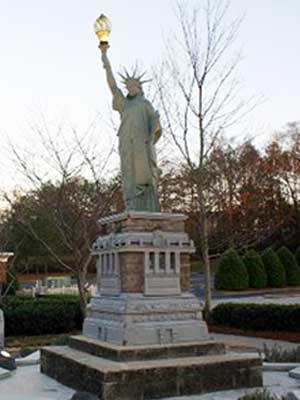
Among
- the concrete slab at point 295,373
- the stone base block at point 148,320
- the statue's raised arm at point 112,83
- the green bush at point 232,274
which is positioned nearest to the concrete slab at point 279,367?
the concrete slab at point 295,373

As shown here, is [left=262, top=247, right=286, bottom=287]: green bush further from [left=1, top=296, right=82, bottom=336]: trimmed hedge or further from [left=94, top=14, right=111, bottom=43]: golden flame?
[left=94, top=14, right=111, bottom=43]: golden flame

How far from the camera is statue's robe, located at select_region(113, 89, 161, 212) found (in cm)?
881

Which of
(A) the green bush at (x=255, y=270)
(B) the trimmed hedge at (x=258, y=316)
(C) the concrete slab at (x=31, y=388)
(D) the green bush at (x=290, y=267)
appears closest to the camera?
(C) the concrete slab at (x=31, y=388)

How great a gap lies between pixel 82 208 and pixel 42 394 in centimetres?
1086

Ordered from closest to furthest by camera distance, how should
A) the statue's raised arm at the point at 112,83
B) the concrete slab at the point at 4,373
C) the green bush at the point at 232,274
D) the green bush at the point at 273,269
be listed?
1. the concrete slab at the point at 4,373
2. the statue's raised arm at the point at 112,83
3. the green bush at the point at 232,274
4. the green bush at the point at 273,269

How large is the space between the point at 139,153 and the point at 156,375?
11.0 feet

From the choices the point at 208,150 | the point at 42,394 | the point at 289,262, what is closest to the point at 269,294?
the point at 289,262

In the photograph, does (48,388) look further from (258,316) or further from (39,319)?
(258,316)

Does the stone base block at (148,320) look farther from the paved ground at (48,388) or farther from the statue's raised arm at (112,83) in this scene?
the statue's raised arm at (112,83)

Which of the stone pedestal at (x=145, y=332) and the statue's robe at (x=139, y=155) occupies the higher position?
the statue's robe at (x=139, y=155)

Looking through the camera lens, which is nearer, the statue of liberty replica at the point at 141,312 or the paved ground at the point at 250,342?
the statue of liberty replica at the point at 141,312

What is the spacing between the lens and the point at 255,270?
31703 millimetres

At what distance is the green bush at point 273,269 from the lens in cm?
3259

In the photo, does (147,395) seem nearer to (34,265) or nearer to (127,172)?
(127,172)
